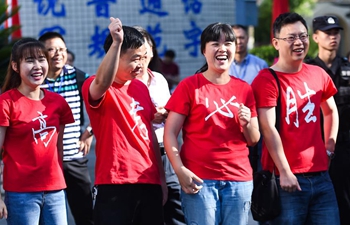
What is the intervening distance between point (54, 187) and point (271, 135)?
142 cm

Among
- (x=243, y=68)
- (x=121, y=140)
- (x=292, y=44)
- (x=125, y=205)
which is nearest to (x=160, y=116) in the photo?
(x=121, y=140)

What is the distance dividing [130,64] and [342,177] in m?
2.07

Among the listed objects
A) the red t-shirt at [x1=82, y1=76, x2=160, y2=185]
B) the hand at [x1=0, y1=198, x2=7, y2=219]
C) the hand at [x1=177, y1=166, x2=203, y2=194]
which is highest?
the red t-shirt at [x1=82, y1=76, x2=160, y2=185]

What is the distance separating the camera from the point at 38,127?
4574 mm

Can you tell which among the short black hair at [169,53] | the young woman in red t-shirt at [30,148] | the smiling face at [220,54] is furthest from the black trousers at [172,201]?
the short black hair at [169,53]

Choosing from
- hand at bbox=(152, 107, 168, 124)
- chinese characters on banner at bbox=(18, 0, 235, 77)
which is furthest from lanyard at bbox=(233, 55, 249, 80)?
chinese characters on banner at bbox=(18, 0, 235, 77)

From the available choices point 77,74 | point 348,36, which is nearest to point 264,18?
point 348,36

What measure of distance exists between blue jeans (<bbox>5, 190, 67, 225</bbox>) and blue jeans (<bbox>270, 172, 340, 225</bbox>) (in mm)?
1394

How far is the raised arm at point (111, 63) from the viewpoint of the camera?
4.01 metres

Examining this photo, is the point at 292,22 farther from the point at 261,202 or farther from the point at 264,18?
the point at 264,18

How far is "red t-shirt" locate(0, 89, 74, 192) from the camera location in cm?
452

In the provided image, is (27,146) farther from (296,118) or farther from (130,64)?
(296,118)

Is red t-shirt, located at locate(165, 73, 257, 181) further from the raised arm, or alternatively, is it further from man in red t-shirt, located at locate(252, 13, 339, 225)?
the raised arm

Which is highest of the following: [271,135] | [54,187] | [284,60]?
[284,60]
